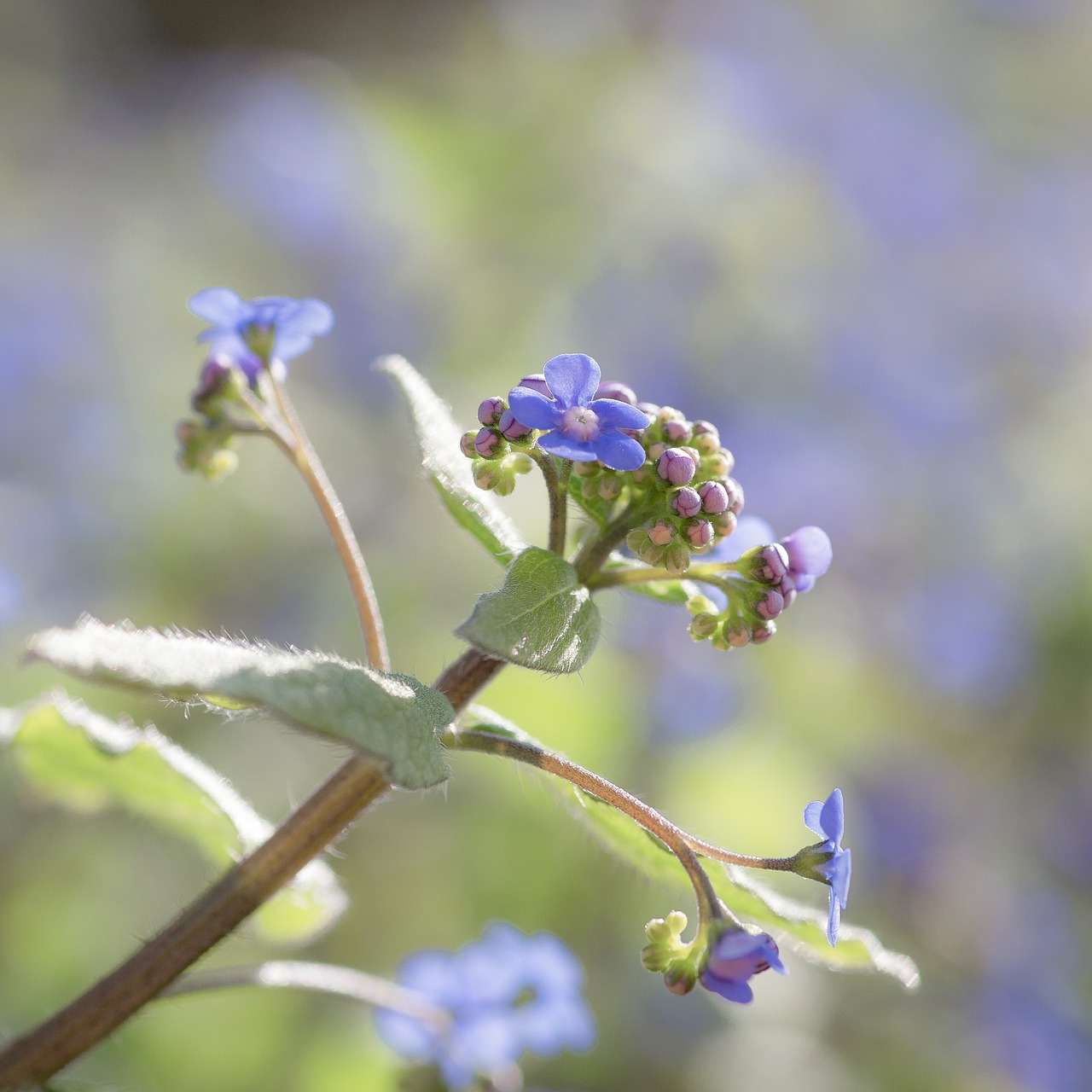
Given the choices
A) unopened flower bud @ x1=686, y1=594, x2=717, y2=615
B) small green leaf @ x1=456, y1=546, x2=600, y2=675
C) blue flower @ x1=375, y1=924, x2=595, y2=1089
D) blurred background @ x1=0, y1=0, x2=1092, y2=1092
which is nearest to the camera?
small green leaf @ x1=456, y1=546, x2=600, y2=675

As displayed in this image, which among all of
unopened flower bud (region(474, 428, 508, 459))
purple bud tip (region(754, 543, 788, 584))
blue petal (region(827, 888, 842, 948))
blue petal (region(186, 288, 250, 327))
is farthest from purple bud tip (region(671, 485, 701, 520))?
blue petal (region(186, 288, 250, 327))

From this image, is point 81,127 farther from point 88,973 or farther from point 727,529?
point 727,529

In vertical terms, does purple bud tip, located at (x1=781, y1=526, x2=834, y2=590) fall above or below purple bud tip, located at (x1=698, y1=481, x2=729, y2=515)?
above

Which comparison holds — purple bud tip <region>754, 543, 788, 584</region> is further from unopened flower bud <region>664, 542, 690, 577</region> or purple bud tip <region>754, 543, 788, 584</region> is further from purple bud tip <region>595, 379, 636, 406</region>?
purple bud tip <region>595, 379, 636, 406</region>

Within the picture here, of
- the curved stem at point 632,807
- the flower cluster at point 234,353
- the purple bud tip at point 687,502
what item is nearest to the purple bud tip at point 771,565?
the purple bud tip at point 687,502

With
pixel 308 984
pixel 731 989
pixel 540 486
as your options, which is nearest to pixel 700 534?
pixel 731 989

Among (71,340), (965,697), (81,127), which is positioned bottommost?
(71,340)

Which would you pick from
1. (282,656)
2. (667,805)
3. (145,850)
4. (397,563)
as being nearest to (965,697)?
(667,805)
